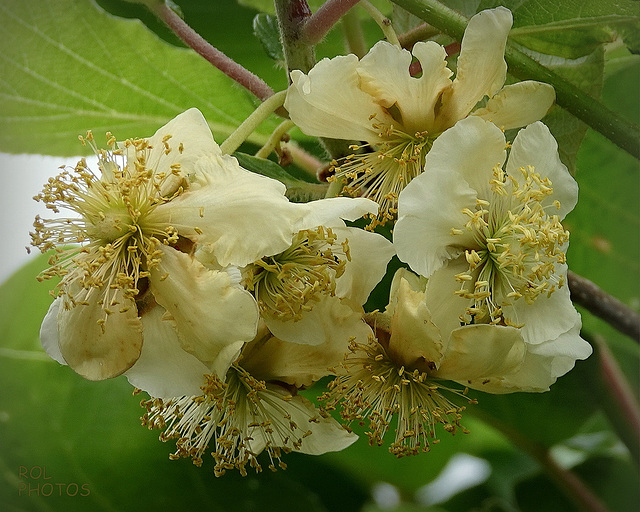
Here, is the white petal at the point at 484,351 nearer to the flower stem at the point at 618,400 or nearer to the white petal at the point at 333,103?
the white petal at the point at 333,103

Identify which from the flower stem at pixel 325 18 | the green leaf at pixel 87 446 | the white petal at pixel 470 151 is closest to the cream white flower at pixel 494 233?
the white petal at pixel 470 151

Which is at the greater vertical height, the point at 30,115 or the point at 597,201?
the point at 30,115

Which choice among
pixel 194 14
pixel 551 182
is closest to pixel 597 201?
pixel 551 182

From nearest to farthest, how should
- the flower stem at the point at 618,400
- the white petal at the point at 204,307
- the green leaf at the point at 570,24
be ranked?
the white petal at the point at 204,307
the green leaf at the point at 570,24
the flower stem at the point at 618,400

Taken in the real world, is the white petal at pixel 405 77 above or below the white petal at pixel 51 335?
above

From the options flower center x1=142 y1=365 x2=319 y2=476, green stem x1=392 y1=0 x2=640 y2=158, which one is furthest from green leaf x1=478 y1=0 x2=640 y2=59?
flower center x1=142 y1=365 x2=319 y2=476

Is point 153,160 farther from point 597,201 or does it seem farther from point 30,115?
point 597,201
